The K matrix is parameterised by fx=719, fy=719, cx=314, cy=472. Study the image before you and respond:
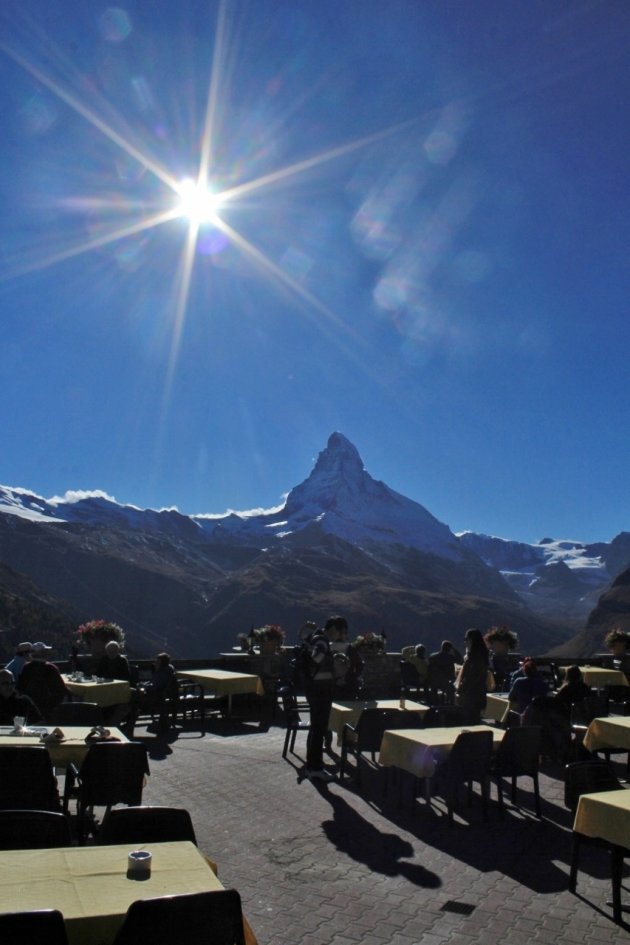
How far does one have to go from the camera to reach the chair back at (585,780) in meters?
5.70

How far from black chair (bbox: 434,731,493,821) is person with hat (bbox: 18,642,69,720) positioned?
472 cm

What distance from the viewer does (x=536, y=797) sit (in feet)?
25.1

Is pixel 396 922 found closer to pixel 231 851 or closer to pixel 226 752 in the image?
pixel 231 851

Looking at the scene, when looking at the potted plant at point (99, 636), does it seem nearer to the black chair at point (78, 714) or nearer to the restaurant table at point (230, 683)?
the restaurant table at point (230, 683)

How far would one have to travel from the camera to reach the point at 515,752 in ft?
24.9

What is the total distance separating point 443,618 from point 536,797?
187078 millimetres

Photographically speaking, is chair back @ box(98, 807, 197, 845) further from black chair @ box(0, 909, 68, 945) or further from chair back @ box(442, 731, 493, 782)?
chair back @ box(442, 731, 493, 782)

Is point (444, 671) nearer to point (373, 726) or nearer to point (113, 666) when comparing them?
point (373, 726)

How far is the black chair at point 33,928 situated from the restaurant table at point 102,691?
9119mm

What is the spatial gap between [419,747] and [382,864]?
1646 mm

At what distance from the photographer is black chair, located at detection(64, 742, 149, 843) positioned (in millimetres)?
5836

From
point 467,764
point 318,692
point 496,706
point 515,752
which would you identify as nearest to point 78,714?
point 318,692

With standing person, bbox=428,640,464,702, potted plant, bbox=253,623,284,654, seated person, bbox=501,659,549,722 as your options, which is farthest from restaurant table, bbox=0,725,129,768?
potted plant, bbox=253,623,284,654

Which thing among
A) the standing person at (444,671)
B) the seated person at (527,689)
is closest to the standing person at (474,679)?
the seated person at (527,689)
